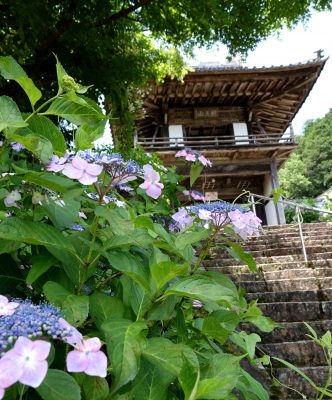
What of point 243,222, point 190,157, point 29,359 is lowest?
point 29,359

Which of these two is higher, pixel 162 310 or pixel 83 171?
pixel 83 171

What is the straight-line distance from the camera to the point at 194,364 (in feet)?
2.00

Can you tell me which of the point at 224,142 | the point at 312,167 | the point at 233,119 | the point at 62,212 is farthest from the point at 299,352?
the point at 312,167

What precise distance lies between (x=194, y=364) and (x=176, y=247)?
290 millimetres

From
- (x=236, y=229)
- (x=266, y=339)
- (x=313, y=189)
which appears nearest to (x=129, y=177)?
(x=236, y=229)

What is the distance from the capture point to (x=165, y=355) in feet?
2.09

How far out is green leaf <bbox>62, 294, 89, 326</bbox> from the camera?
0.62 metres

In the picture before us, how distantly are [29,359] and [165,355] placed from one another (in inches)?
10.0

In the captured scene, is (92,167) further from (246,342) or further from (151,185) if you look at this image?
(246,342)

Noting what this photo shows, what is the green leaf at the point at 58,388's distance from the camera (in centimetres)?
48

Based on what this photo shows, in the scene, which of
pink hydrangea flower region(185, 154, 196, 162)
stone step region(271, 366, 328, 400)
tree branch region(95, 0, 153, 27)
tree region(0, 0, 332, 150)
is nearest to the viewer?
pink hydrangea flower region(185, 154, 196, 162)

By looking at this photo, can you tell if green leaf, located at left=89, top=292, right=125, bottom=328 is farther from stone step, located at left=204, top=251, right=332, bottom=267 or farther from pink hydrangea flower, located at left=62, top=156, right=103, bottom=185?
stone step, located at left=204, top=251, right=332, bottom=267

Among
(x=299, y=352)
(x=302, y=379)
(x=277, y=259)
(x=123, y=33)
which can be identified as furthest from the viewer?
(x=123, y=33)

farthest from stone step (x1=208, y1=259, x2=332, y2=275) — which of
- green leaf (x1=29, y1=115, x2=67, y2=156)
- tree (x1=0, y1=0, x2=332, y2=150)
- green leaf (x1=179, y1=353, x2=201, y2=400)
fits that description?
green leaf (x1=179, y1=353, x2=201, y2=400)
